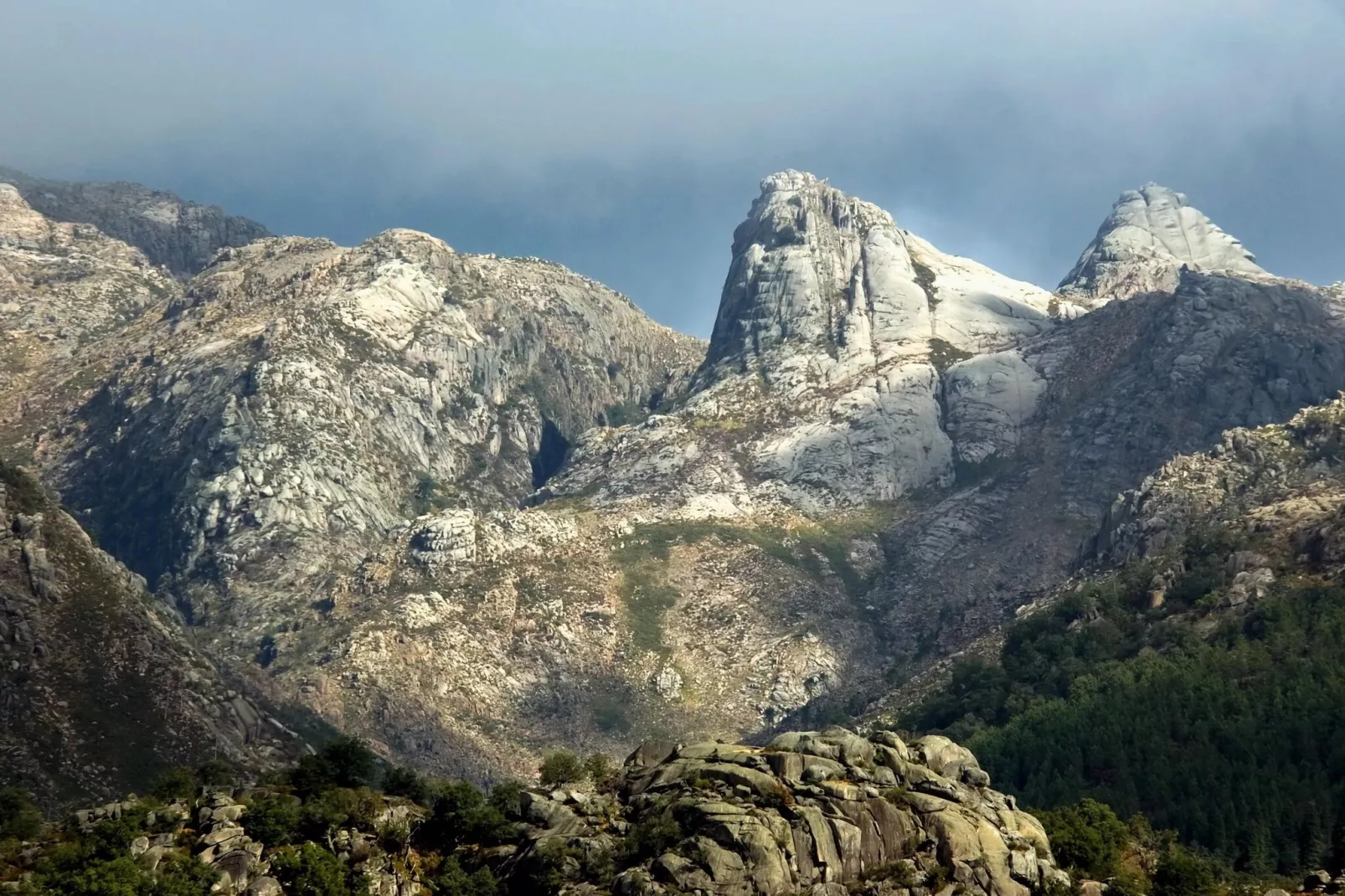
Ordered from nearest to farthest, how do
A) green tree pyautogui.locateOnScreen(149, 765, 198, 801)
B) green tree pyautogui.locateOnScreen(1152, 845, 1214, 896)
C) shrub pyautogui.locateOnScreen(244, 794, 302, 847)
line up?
shrub pyautogui.locateOnScreen(244, 794, 302, 847) < green tree pyautogui.locateOnScreen(1152, 845, 1214, 896) < green tree pyautogui.locateOnScreen(149, 765, 198, 801)

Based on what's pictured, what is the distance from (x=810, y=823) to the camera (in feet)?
350

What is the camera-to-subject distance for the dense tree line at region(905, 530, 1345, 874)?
148125mm

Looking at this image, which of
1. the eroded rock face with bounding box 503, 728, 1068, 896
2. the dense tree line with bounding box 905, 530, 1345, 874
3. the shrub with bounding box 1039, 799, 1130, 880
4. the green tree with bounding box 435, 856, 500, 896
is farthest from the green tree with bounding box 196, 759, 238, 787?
the dense tree line with bounding box 905, 530, 1345, 874

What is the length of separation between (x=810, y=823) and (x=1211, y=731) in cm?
7628

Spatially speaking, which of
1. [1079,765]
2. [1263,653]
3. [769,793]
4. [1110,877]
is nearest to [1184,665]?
[1263,653]

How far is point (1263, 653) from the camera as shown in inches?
6885

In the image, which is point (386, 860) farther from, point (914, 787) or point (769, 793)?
point (914, 787)

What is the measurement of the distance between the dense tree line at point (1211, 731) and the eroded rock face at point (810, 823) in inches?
1542

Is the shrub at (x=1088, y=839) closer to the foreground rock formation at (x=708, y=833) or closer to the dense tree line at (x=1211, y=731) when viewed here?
the foreground rock formation at (x=708, y=833)

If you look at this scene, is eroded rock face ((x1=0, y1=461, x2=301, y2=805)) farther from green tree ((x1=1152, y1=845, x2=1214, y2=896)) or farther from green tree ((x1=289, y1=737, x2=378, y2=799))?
green tree ((x1=1152, y1=845, x2=1214, y2=896))

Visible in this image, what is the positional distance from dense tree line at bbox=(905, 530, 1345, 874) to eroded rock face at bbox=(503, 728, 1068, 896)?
39168 millimetres

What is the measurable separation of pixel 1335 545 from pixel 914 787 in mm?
103249

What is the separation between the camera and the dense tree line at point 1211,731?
486ft

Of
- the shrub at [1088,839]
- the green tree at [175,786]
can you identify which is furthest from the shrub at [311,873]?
the shrub at [1088,839]
